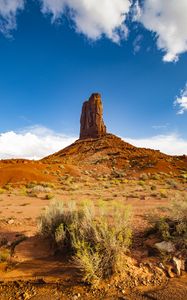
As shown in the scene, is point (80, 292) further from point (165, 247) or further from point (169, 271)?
point (165, 247)

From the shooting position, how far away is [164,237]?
6.27 metres

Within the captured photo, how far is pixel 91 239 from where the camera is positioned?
19.9 feet

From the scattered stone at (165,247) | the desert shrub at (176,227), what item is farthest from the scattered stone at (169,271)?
the desert shrub at (176,227)

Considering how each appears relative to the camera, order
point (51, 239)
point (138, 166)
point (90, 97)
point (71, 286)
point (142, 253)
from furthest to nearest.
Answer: point (90, 97) < point (138, 166) < point (51, 239) < point (142, 253) < point (71, 286)

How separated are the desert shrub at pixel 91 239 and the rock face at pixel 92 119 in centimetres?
7380

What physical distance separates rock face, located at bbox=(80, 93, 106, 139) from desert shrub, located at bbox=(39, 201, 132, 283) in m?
73.8

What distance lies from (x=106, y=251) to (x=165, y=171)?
42.7 meters

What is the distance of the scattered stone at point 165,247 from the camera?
236 inches

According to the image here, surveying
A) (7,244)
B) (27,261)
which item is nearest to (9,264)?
(27,261)

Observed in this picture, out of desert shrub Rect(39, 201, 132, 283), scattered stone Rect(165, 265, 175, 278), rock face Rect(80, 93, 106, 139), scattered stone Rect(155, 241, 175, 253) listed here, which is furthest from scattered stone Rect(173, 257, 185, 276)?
rock face Rect(80, 93, 106, 139)

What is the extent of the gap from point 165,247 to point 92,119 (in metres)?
80.4

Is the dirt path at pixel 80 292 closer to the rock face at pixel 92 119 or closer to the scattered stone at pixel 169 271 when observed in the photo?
the scattered stone at pixel 169 271

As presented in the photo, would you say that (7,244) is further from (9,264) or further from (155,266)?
(155,266)

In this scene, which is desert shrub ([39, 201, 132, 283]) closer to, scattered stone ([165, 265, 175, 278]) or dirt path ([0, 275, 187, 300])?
dirt path ([0, 275, 187, 300])
